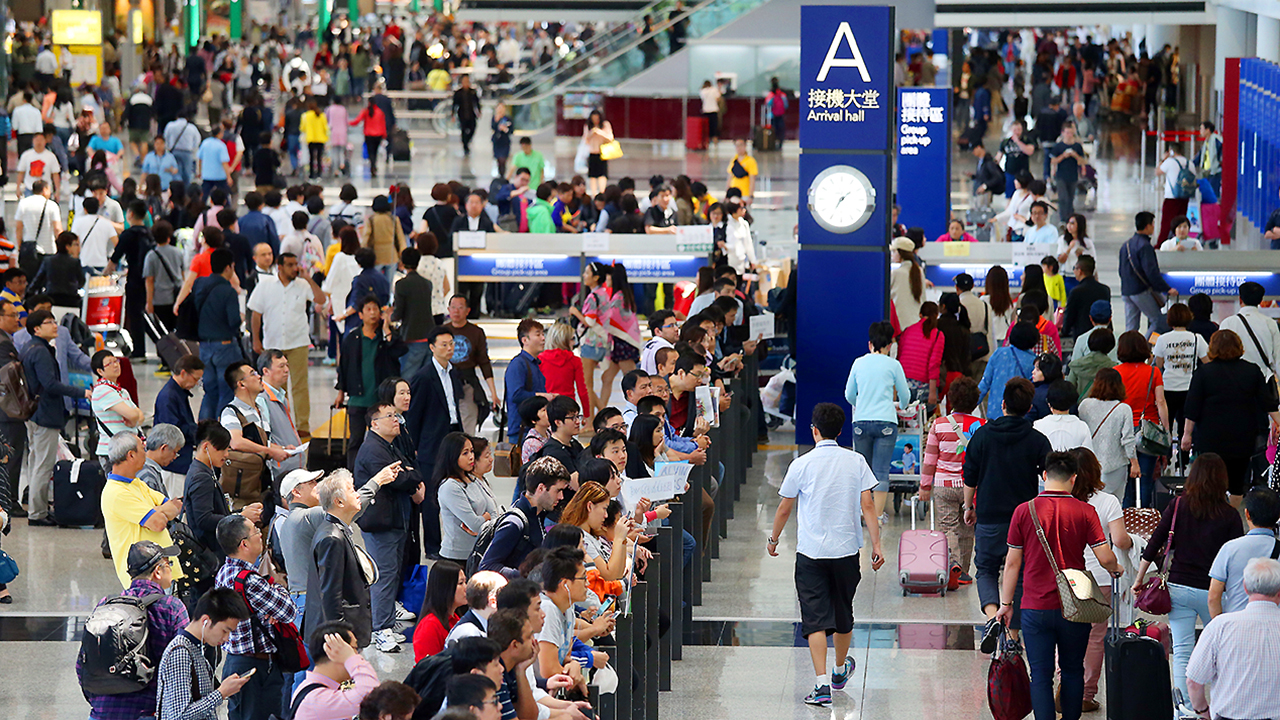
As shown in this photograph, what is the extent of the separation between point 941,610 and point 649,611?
103 inches

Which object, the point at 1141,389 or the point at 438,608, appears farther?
the point at 1141,389

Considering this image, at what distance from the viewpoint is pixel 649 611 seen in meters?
8.37

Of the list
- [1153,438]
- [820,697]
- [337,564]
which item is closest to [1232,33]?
[1153,438]

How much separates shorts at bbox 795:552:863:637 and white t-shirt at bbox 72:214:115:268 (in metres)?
10.7

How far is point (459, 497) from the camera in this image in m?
8.74

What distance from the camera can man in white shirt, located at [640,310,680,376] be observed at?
12.3m

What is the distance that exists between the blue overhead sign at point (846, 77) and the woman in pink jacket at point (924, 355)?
1821 mm

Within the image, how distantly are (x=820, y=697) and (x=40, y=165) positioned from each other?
53.5 feet

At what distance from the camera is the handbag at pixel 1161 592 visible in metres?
8.12

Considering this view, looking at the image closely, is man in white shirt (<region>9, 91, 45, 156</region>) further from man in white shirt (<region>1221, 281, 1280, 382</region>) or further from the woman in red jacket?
man in white shirt (<region>1221, 281, 1280, 382</region>)

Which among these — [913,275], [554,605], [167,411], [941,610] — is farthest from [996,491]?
[913,275]

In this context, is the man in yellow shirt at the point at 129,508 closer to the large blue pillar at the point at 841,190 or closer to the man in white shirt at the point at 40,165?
the large blue pillar at the point at 841,190

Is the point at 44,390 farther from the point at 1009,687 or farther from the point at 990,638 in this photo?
the point at 1009,687

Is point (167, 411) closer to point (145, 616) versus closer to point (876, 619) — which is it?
point (145, 616)
